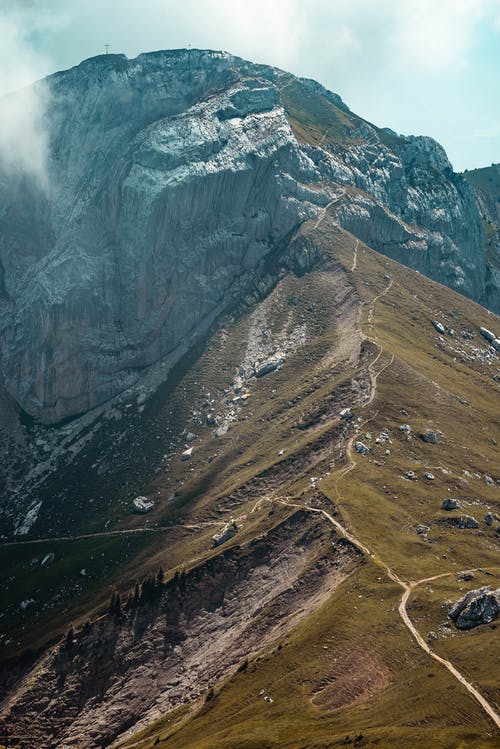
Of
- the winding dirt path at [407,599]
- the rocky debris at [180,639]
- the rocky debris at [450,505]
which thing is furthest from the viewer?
the rocky debris at [450,505]

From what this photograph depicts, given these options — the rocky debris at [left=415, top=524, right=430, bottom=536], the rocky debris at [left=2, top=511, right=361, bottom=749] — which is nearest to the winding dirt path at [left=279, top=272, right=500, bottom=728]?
the rocky debris at [left=2, top=511, right=361, bottom=749]

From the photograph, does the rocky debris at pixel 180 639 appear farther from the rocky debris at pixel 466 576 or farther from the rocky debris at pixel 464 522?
the rocky debris at pixel 464 522

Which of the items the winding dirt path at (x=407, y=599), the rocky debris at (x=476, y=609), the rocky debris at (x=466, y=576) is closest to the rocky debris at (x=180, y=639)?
the winding dirt path at (x=407, y=599)

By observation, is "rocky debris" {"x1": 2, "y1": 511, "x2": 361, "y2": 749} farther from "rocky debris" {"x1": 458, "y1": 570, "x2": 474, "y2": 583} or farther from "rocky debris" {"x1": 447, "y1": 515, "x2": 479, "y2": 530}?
"rocky debris" {"x1": 447, "y1": 515, "x2": 479, "y2": 530}

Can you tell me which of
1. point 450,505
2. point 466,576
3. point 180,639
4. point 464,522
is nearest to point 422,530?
point 464,522

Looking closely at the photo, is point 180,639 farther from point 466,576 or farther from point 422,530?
point 466,576
